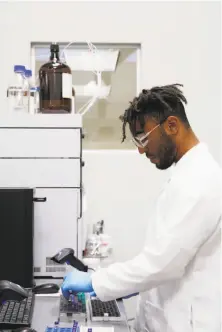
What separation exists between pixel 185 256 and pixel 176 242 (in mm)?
52

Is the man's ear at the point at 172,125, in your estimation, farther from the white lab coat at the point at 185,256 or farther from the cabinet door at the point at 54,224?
the cabinet door at the point at 54,224

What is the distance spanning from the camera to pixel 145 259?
3.84 feet

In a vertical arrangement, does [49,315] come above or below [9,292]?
below

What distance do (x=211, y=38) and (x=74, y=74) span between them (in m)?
0.90

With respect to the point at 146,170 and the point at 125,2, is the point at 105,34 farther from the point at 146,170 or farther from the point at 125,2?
the point at 146,170

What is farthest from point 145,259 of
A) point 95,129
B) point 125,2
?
point 125,2

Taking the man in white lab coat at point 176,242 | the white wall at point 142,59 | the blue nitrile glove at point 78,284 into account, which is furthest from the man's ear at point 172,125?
the white wall at point 142,59

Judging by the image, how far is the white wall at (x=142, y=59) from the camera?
244cm

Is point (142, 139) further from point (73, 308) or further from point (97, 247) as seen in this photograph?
point (97, 247)

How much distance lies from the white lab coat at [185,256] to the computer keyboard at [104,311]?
75mm

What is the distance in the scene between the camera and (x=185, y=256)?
1.14 m

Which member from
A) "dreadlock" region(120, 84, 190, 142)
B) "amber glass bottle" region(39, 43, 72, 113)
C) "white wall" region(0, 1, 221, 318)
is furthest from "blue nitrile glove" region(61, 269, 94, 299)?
"white wall" region(0, 1, 221, 318)

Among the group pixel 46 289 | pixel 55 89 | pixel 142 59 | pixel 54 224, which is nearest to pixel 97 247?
pixel 54 224

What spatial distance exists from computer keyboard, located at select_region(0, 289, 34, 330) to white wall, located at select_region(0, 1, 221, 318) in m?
1.17
